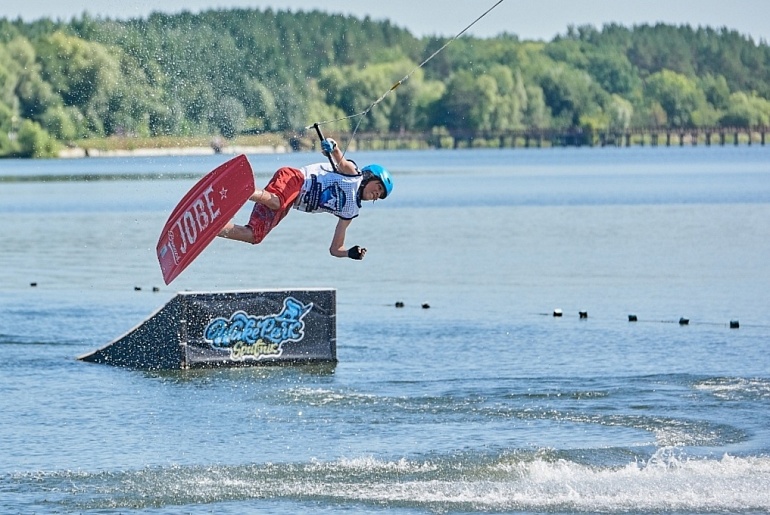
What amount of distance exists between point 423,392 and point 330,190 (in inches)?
228

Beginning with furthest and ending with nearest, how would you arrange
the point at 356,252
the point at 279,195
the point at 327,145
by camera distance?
1. the point at 279,195
2. the point at 356,252
3. the point at 327,145

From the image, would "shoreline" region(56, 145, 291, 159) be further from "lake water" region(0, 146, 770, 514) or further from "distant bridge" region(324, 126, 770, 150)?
"lake water" region(0, 146, 770, 514)

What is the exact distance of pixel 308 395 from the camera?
62.2 feet

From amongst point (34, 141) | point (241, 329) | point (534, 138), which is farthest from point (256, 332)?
point (534, 138)

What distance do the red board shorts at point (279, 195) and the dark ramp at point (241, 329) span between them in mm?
5533

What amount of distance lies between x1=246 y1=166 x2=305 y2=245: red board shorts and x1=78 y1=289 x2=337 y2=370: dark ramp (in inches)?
218

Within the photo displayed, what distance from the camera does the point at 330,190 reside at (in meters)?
14.1

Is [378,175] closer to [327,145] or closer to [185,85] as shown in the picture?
[327,145]

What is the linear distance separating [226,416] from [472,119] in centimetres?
15474

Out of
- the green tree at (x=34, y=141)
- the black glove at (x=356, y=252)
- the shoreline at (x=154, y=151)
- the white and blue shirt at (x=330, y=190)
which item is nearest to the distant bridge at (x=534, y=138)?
the shoreline at (x=154, y=151)

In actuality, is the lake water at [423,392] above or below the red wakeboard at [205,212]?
below

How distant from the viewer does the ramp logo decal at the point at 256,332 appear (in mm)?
20125

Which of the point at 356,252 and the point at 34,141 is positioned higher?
the point at 356,252

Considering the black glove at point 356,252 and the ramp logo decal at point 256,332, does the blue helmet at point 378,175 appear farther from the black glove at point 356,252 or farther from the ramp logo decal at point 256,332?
the ramp logo decal at point 256,332
